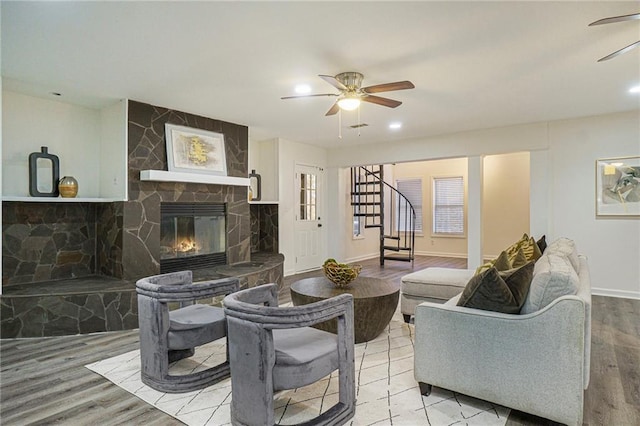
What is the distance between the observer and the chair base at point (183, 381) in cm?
244

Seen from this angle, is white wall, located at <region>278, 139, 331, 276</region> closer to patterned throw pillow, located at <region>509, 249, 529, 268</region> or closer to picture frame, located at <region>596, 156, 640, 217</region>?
patterned throw pillow, located at <region>509, 249, 529, 268</region>

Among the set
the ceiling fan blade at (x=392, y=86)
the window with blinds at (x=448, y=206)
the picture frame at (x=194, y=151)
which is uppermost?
the ceiling fan blade at (x=392, y=86)

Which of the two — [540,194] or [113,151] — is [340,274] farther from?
[540,194]

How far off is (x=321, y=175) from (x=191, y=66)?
4620 mm

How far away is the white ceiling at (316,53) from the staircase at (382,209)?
3.89m

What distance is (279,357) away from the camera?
1.96 m

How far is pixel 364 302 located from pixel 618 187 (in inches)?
172

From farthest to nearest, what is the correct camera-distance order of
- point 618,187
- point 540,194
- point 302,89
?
1. point 540,194
2. point 618,187
3. point 302,89

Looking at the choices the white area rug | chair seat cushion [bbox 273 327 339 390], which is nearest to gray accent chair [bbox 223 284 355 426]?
chair seat cushion [bbox 273 327 339 390]

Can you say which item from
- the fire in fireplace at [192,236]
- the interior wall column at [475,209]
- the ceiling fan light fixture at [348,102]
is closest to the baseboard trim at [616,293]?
the interior wall column at [475,209]

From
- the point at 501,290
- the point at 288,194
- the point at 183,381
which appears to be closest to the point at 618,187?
the point at 501,290

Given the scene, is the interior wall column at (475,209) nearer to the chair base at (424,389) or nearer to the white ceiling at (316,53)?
the white ceiling at (316,53)

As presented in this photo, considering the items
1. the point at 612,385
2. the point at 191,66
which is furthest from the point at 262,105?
the point at 612,385

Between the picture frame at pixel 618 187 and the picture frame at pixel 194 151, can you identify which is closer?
the picture frame at pixel 194 151
